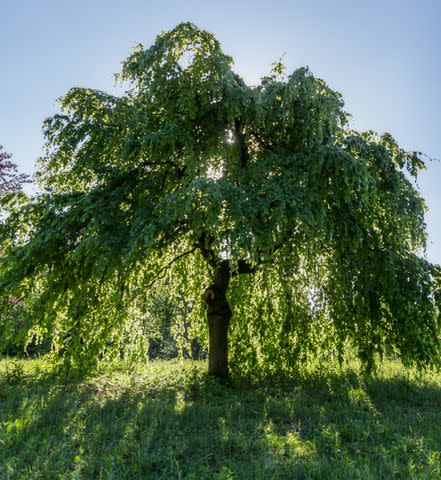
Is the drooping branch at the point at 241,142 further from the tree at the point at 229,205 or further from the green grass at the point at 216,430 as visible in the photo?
the green grass at the point at 216,430

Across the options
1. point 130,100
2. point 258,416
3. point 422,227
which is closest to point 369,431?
point 258,416

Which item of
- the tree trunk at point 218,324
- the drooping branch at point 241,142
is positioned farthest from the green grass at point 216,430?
the drooping branch at point 241,142

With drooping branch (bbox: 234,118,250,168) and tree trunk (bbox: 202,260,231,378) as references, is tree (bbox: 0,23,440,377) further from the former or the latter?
tree trunk (bbox: 202,260,231,378)

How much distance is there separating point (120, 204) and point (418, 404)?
5.88m

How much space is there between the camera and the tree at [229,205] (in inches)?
229

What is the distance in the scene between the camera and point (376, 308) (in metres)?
6.93

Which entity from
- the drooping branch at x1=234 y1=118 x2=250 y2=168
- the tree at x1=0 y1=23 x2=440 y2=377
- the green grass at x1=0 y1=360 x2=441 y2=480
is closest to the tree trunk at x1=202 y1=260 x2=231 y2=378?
the green grass at x1=0 y1=360 x2=441 y2=480

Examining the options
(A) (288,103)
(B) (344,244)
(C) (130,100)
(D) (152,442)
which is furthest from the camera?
(C) (130,100)

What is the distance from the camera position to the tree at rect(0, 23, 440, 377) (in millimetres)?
5828

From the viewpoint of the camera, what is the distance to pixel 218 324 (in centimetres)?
829

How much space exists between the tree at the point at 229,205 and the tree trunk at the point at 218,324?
1.16 meters

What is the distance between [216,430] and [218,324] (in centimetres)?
370

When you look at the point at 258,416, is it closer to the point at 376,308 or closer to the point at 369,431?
the point at 369,431

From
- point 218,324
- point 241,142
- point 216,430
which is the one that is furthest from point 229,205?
point 218,324
